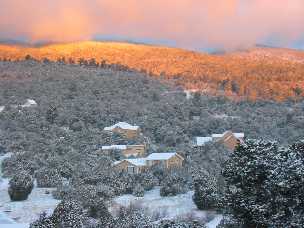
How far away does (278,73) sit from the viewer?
85375mm

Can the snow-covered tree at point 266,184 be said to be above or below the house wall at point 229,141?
Result: above

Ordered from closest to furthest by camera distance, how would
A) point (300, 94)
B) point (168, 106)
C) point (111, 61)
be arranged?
1. point (168, 106)
2. point (300, 94)
3. point (111, 61)

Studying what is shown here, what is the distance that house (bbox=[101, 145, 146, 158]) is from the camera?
4689cm

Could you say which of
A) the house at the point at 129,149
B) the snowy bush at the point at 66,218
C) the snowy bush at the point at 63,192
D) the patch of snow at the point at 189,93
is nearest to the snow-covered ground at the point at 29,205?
the snowy bush at the point at 63,192

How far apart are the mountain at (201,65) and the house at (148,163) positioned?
30.6 metres

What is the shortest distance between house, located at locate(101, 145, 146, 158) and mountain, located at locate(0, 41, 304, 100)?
2767cm

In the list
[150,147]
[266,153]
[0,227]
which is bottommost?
[150,147]

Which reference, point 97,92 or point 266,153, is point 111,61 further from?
point 266,153

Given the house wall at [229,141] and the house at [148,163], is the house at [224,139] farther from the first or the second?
the house at [148,163]

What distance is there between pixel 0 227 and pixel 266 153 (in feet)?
32.1

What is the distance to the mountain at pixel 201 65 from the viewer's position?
7786cm

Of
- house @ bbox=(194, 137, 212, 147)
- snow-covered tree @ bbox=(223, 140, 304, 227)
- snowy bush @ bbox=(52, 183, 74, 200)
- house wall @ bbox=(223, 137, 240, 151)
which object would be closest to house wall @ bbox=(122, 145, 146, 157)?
house @ bbox=(194, 137, 212, 147)

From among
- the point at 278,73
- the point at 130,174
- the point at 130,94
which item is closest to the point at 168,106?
the point at 130,94

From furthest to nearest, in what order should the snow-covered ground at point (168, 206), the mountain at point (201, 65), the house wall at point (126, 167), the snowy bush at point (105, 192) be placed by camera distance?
1. the mountain at point (201, 65)
2. the house wall at point (126, 167)
3. the snowy bush at point (105, 192)
4. the snow-covered ground at point (168, 206)
